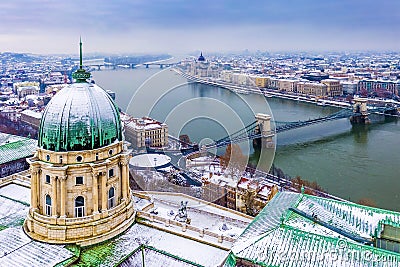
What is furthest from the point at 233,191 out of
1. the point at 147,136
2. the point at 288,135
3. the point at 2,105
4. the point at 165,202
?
the point at 2,105

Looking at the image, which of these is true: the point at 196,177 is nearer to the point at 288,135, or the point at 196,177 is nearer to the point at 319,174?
the point at 319,174

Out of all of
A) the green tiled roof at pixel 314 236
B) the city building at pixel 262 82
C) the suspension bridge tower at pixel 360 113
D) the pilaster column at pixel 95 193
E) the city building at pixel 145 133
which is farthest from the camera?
the city building at pixel 262 82

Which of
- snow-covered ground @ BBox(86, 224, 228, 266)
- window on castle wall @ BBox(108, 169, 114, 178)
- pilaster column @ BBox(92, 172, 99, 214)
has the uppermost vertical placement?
window on castle wall @ BBox(108, 169, 114, 178)

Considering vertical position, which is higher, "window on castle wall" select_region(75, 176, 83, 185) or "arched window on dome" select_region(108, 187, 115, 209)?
"window on castle wall" select_region(75, 176, 83, 185)

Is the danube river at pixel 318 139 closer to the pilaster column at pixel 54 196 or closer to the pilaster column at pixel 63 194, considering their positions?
the pilaster column at pixel 63 194

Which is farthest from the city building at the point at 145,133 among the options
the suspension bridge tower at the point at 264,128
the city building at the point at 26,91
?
the city building at the point at 26,91

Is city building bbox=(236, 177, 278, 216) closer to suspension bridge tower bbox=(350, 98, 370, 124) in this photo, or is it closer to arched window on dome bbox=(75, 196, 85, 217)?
arched window on dome bbox=(75, 196, 85, 217)

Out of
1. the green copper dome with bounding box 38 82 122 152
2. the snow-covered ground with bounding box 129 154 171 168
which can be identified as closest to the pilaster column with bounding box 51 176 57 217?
the green copper dome with bounding box 38 82 122 152

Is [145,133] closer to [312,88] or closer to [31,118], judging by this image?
[31,118]
